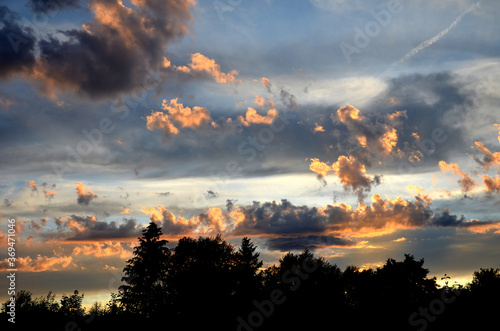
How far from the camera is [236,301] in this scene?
7419cm

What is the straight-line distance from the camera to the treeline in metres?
67.3

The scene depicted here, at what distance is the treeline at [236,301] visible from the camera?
67.3m

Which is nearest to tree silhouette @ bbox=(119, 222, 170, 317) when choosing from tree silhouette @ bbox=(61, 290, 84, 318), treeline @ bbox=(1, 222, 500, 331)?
treeline @ bbox=(1, 222, 500, 331)

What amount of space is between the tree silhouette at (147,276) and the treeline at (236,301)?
0.17 metres

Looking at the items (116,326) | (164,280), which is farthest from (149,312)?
(116,326)

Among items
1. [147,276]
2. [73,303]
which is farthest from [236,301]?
[73,303]

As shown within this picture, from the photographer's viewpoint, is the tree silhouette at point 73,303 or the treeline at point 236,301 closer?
the treeline at point 236,301

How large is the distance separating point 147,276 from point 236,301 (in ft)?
55.2

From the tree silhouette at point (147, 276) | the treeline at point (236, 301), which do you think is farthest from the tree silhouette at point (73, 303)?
the tree silhouette at point (147, 276)

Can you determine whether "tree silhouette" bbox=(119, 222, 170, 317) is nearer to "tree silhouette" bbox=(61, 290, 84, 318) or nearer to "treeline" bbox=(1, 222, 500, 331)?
"treeline" bbox=(1, 222, 500, 331)

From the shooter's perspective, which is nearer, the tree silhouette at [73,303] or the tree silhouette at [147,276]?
the tree silhouette at [147,276]

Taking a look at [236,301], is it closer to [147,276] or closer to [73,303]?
[147,276]

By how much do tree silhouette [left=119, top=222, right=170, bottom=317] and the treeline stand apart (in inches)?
6.9

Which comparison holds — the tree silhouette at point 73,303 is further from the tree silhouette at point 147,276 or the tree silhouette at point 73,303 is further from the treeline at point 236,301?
→ the tree silhouette at point 147,276
